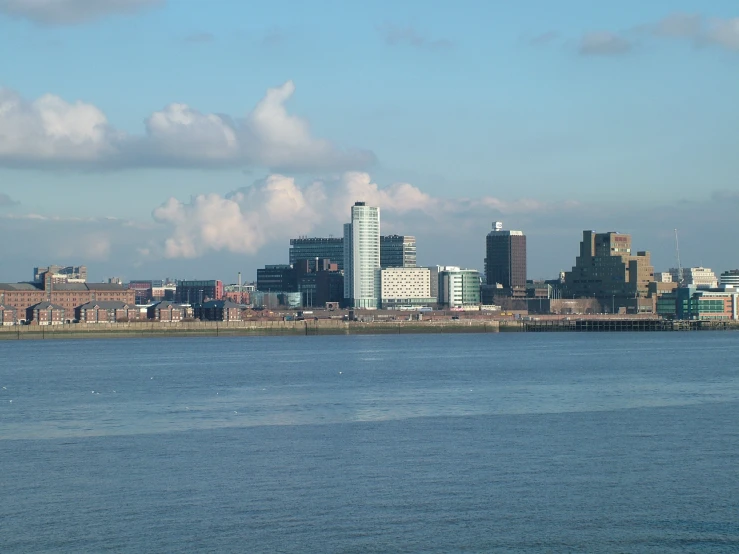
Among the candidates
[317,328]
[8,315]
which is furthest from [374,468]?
[8,315]

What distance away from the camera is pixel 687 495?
25.9 metres

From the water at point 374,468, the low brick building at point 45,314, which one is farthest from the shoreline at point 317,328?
the water at point 374,468

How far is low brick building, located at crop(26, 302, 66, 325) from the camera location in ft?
616

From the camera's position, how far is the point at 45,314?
188375 millimetres

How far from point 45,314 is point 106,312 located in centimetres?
1027

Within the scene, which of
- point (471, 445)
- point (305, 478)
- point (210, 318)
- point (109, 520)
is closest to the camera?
point (109, 520)

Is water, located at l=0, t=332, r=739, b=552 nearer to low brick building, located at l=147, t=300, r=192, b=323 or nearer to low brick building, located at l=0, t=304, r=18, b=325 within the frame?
low brick building, located at l=147, t=300, r=192, b=323

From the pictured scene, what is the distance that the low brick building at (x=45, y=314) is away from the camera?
188m

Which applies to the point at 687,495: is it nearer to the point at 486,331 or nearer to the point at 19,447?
the point at 19,447

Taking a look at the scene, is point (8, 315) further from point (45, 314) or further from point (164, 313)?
point (164, 313)

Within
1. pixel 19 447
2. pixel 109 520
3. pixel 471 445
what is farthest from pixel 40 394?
pixel 109 520

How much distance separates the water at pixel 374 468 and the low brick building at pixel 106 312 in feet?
438

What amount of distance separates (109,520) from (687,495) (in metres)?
13.4

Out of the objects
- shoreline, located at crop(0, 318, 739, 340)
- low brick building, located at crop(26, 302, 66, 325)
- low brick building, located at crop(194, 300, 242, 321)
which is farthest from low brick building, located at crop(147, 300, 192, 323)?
shoreline, located at crop(0, 318, 739, 340)
